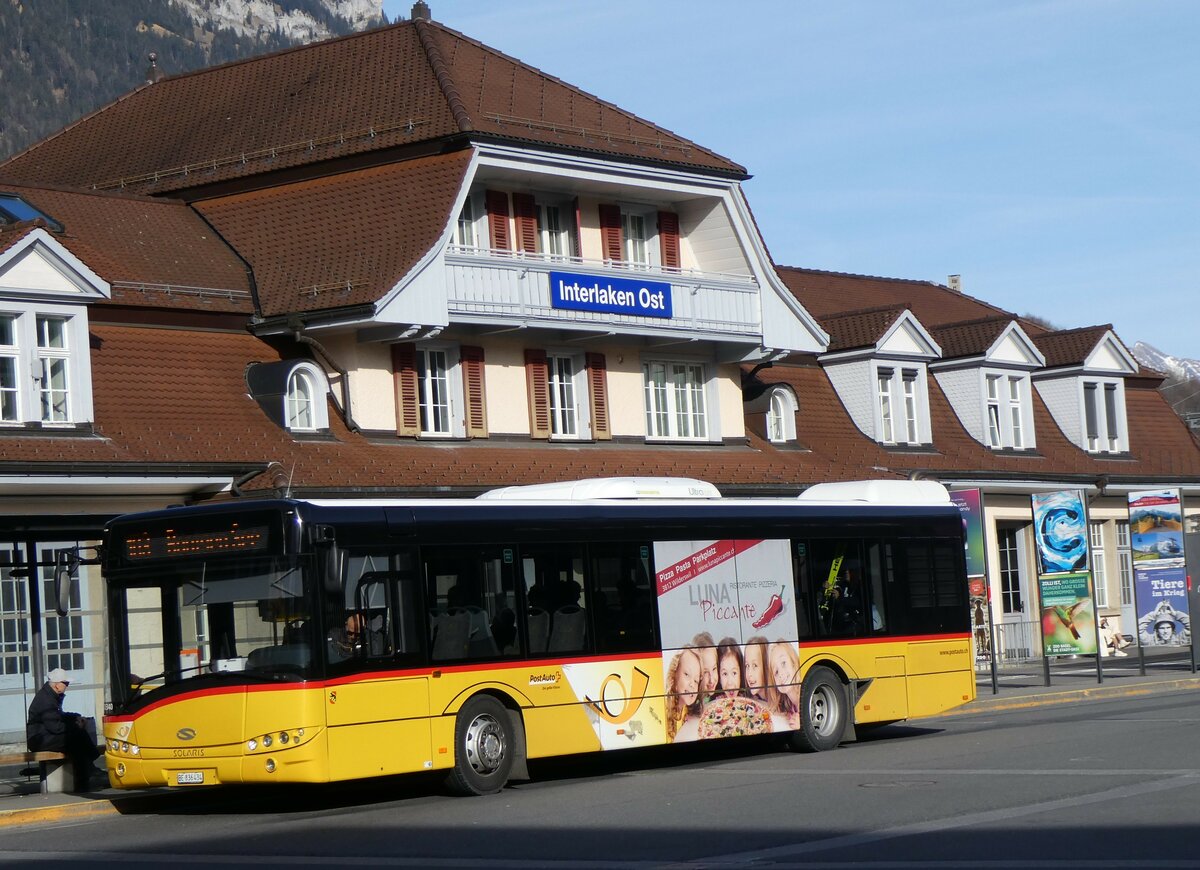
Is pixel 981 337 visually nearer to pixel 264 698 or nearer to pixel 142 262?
pixel 142 262

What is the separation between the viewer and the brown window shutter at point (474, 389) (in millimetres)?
31125

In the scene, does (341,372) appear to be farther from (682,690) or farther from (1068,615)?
(1068,615)

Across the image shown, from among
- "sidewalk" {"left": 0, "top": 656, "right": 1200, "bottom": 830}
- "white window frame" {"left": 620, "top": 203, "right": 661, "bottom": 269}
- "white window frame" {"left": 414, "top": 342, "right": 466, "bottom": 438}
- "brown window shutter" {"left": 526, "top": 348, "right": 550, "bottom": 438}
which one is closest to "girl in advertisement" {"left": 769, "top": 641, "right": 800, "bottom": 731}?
"sidewalk" {"left": 0, "top": 656, "right": 1200, "bottom": 830}

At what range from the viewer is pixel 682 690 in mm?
19703

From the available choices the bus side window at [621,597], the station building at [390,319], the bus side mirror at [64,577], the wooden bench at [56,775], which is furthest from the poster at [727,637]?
the station building at [390,319]

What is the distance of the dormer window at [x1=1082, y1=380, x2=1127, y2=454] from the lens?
1817 inches

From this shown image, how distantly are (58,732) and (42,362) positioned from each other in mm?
7257

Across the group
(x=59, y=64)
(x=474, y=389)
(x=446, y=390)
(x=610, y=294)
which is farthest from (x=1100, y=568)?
(x=59, y=64)

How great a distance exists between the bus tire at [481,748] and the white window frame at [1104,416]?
30643mm

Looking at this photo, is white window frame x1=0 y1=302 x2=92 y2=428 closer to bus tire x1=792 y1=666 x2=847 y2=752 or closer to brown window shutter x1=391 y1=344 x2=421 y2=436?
brown window shutter x1=391 y1=344 x2=421 y2=436

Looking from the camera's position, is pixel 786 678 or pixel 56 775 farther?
pixel 786 678

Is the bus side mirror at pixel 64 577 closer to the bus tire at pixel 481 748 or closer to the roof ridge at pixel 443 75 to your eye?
the bus tire at pixel 481 748

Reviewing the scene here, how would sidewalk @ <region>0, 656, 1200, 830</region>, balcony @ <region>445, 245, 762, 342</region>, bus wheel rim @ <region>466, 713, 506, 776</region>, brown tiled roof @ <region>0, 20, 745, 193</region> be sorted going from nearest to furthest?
bus wheel rim @ <region>466, 713, 506, 776</region>
sidewalk @ <region>0, 656, 1200, 830</region>
balcony @ <region>445, 245, 762, 342</region>
brown tiled roof @ <region>0, 20, 745, 193</region>

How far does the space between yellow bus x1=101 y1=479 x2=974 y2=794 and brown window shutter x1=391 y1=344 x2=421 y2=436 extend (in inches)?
394
